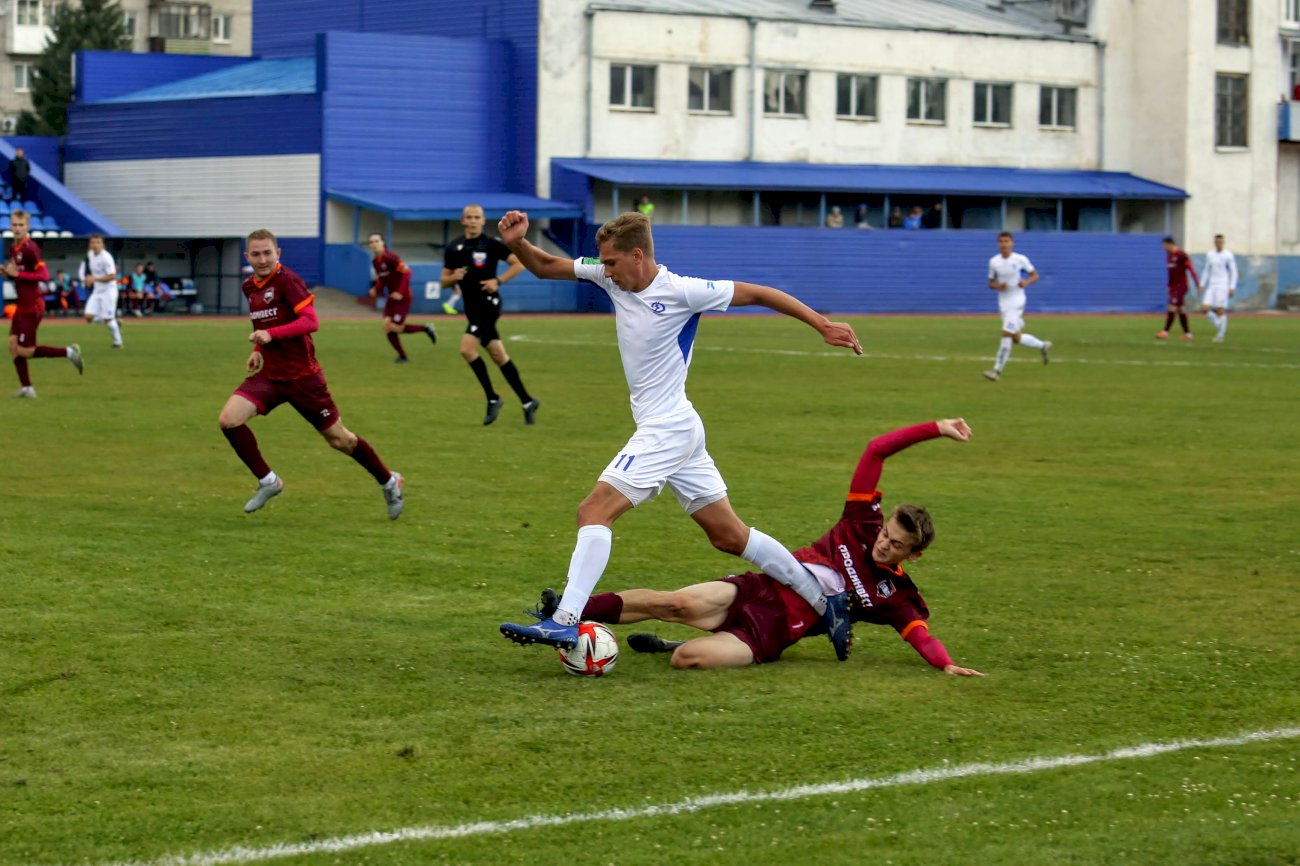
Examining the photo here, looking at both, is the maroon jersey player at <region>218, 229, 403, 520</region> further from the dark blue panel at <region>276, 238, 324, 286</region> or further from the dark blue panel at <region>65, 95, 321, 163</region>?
the dark blue panel at <region>65, 95, 321, 163</region>

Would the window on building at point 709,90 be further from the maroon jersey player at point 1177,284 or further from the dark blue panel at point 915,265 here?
the maroon jersey player at point 1177,284

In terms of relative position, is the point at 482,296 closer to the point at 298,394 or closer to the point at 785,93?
the point at 298,394

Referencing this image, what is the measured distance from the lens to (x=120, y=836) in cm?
581

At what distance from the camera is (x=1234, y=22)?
2677 inches

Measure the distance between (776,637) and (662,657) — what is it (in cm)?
54

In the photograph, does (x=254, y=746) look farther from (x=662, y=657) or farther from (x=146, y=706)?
(x=662, y=657)

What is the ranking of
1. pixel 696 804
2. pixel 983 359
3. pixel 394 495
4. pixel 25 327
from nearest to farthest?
pixel 696 804 < pixel 394 495 < pixel 25 327 < pixel 983 359

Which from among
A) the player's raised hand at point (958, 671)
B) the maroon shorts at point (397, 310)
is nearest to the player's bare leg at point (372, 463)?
the player's raised hand at point (958, 671)

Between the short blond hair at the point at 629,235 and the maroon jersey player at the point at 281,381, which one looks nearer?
the short blond hair at the point at 629,235

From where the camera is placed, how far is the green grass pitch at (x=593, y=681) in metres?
6.02

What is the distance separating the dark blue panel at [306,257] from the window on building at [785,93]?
15614 millimetres

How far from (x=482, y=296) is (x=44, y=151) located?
47.1m

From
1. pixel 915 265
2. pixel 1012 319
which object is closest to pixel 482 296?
pixel 1012 319

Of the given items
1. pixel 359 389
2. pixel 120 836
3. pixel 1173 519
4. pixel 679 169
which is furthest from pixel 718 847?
pixel 679 169
